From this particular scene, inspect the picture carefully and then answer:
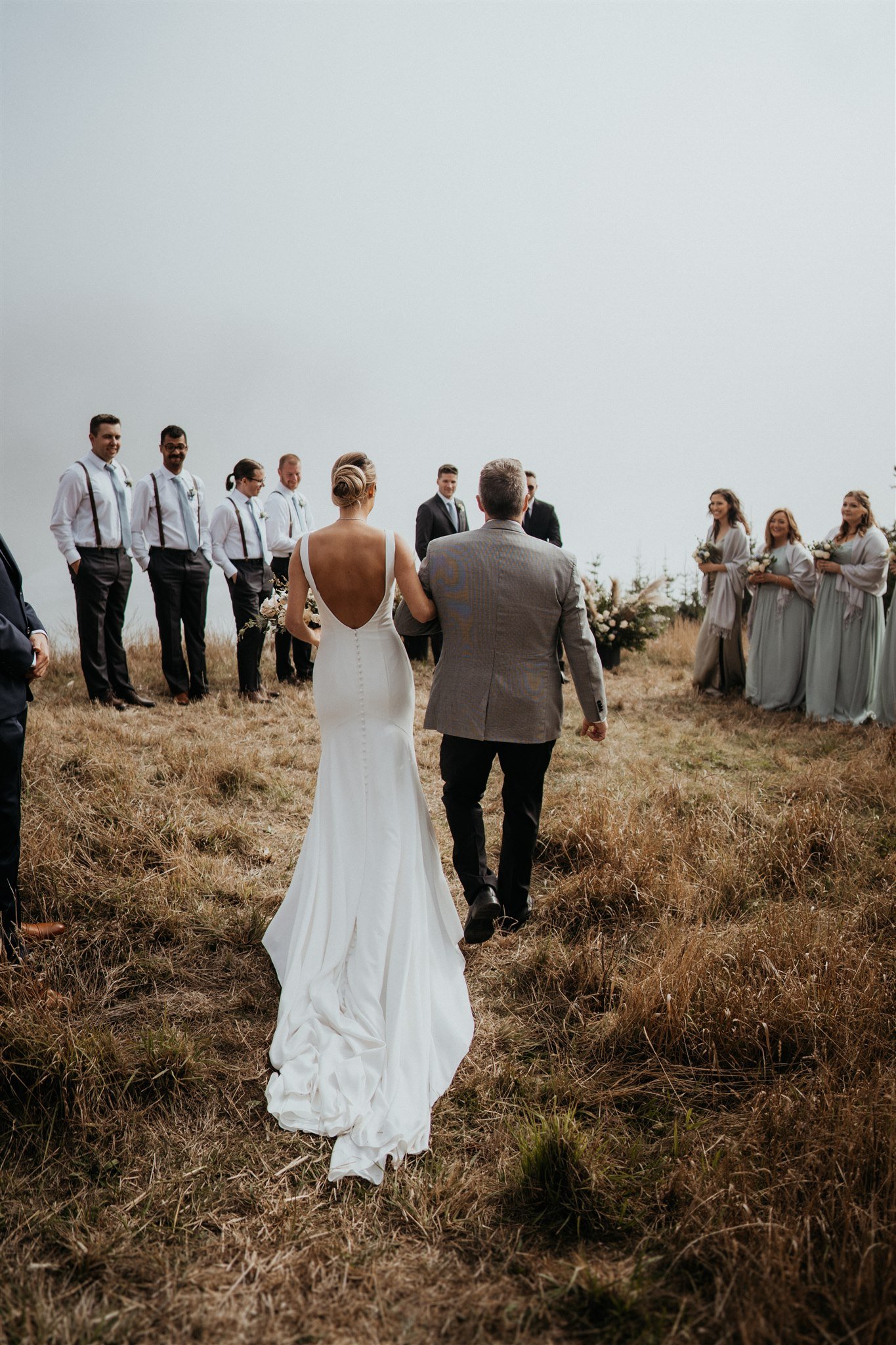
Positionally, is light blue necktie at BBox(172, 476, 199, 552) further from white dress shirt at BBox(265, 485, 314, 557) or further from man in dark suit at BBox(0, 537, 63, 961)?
man in dark suit at BBox(0, 537, 63, 961)

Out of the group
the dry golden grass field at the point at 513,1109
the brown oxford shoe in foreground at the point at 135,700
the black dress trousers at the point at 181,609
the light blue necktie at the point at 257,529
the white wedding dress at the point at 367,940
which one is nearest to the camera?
the dry golden grass field at the point at 513,1109

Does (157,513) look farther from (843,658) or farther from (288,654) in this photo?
(843,658)

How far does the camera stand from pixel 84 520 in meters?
8.34

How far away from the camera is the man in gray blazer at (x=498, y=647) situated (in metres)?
4.23

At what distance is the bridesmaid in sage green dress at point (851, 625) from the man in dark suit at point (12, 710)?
27.2ft

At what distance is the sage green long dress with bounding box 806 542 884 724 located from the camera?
9602 millimetres

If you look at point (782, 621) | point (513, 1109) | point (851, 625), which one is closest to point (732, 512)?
point (782, 621)

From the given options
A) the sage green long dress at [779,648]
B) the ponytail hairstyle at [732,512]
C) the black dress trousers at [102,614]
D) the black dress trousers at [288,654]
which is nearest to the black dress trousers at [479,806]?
the black dress trousers at [102,614]

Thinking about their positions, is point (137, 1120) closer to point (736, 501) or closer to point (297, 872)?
point (297, 872)

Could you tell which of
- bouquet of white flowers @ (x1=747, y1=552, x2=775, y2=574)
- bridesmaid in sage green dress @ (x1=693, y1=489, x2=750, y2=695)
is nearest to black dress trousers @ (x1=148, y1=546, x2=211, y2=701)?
bridesmaid in sage green dress @ (x1=693, y1=489, x2=750, y2=695)

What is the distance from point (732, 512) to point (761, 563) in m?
0.83

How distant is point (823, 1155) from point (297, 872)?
249 cm

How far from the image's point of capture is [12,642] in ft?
11.8

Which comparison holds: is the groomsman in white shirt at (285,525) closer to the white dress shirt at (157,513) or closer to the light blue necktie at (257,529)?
the light blue necktie at (257,529)
